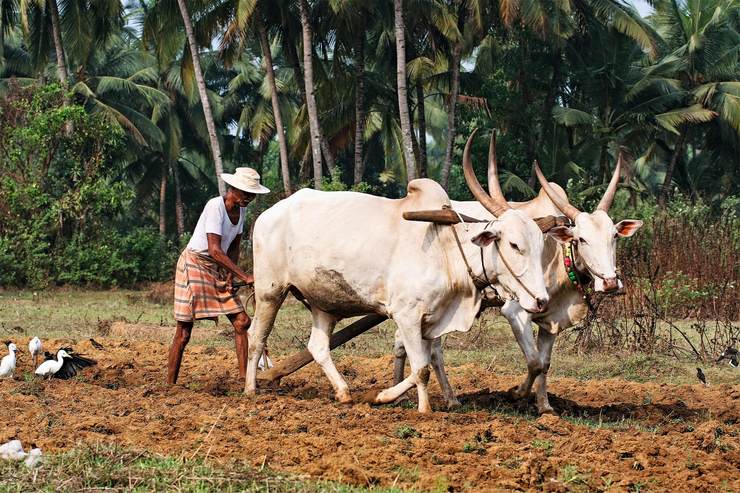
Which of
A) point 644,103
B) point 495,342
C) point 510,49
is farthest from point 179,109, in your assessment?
point 495,342

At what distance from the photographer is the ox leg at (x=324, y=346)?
7668 mm

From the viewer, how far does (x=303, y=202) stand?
8031mm

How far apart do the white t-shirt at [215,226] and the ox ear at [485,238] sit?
2.12 m

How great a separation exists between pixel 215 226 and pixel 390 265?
1445 mm

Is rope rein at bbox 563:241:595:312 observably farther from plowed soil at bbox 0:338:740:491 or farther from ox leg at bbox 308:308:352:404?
ox leg at bbox 308:308:352:404

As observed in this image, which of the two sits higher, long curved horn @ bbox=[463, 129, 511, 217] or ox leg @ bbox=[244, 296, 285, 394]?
long curved horn @ bbox=[463, 129, 511, 217]

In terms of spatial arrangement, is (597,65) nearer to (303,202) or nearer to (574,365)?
(574,365)

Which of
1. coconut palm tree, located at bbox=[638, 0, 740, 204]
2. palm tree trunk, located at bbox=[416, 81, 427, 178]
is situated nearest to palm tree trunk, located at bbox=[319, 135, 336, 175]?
palm tree trunk, located at bbox=[416, 81, 427, 178]

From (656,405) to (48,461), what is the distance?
4.48 meters

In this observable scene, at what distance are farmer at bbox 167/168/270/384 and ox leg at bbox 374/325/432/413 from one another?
1.45 metres

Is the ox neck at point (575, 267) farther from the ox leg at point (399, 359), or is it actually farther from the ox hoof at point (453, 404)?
the ox leg at point (399, 359)

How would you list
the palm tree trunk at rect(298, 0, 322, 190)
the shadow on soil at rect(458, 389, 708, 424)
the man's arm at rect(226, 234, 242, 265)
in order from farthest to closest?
the palm tree trunk at rect(298, 0, 322, 190), the man's arm at rect(226, 234, 242, 265), the shadow on soil at rect(458, 389, 708, 424)

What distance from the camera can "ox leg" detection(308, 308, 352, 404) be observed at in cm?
767

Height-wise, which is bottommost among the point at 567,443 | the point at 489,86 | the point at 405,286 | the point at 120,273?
the point at 120,273
